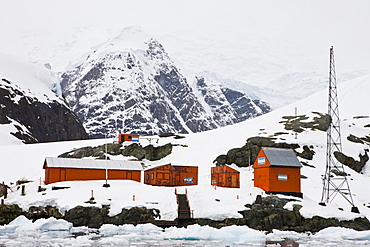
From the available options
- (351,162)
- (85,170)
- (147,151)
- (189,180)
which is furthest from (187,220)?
(147,151)

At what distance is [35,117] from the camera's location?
509ft

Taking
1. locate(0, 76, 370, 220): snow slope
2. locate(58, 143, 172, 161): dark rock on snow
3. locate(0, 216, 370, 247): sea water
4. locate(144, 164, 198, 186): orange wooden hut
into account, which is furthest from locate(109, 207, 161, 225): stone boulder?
locate(58, 143, 172, 161): dark rock on snow

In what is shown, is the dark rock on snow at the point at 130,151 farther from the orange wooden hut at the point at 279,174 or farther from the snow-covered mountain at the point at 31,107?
the snow-covered mountain at the point at 31,107

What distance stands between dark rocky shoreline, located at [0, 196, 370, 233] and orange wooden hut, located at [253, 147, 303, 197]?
8082mm

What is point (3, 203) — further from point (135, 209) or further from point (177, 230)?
point (177, 230)

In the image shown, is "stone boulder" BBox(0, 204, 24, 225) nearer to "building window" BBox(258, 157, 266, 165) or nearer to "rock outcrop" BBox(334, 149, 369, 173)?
"building window" BBox(258, 157, 266, 165)

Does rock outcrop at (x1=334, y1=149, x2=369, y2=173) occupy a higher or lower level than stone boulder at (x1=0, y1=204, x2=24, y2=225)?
higher

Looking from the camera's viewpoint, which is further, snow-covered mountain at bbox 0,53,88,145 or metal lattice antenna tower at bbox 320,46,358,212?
snow-covered mountain at bbox 0,53,88,145

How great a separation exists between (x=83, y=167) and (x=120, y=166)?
19.5 feet

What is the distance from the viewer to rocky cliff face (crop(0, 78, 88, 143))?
141 metres

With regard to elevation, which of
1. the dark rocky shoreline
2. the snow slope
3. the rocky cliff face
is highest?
the rocky cliff face

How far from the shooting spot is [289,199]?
174ft

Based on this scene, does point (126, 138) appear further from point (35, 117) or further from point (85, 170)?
point (35, 117)

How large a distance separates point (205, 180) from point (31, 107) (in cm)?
10138
